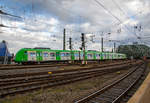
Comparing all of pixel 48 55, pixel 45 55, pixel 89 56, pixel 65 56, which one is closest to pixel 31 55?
pixel 45 55

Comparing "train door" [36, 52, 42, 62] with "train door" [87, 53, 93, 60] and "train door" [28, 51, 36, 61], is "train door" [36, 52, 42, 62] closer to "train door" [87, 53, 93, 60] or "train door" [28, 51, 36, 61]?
"train door" [28, 51, 36, 61]

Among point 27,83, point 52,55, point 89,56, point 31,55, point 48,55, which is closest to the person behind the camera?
point 27,83

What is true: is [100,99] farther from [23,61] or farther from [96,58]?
[96,58]

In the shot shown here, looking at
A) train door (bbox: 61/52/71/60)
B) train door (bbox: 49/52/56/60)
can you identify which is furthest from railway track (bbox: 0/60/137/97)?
train door (bbox: 61/52/71/60)

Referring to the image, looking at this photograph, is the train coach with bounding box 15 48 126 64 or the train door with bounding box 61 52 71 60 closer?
the train coach with bounding box 15 48 126 64

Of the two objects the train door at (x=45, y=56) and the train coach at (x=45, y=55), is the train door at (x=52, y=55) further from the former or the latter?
the train door at (x=45, y=56)

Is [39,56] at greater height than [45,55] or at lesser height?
lesser

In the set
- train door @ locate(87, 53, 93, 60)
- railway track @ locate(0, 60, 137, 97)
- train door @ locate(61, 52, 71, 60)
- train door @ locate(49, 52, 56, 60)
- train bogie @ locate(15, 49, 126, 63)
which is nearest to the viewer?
railway track @ locate(0, 60, 137, 97)

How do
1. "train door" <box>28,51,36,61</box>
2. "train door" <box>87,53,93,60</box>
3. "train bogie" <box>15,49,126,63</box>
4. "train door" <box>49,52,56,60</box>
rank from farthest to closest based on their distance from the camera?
"train door" <box>87,53,93,60</box> → "train door" <box>49,52,56,60</box> → "train door" <box>28,51,36,61</box> → "train bogie" <box>15,49,126,63</box>

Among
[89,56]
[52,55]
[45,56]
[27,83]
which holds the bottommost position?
[27,83]

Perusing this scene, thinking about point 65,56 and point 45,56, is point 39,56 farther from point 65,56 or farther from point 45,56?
point 65,56

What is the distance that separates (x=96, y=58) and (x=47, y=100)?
35583 millimetres

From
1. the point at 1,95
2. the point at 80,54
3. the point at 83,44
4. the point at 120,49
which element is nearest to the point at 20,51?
the point at 83,44

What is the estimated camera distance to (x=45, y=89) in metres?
9.01
